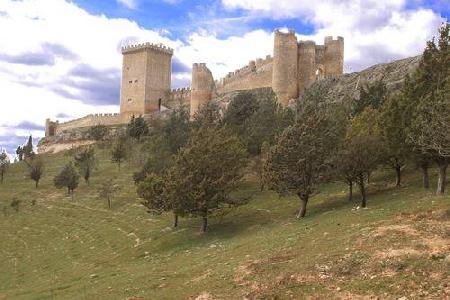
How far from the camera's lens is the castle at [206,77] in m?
67.3

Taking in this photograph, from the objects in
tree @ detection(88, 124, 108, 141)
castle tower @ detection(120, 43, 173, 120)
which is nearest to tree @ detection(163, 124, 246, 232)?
tree @ detection(88, 124, 108, 141)

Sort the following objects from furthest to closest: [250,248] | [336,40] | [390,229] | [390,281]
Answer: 1. [336,40]
2. [250,248]
3. [390,229]
4. [390,281]

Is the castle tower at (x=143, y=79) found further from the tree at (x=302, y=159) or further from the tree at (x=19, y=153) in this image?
the tree at (x=302, y=159)

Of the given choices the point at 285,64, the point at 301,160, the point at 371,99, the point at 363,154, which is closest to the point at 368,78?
the point at 285,64

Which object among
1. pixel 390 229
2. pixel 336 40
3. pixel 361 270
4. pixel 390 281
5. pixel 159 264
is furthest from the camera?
pixel 336 40

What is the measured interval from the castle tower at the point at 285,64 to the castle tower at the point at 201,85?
16.8 metres

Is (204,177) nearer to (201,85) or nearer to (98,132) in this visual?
(201,85)

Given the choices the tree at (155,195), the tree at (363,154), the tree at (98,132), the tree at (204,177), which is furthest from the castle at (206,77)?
the tree at (363,154)

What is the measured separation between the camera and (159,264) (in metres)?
26.3

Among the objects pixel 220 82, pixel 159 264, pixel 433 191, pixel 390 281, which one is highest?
pixel 220 82

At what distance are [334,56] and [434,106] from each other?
4624 centimetres

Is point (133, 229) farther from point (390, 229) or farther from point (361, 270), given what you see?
point (361, 270)

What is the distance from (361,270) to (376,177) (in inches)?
965

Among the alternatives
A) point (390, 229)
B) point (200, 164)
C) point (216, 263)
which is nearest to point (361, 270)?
point (390, 229)
